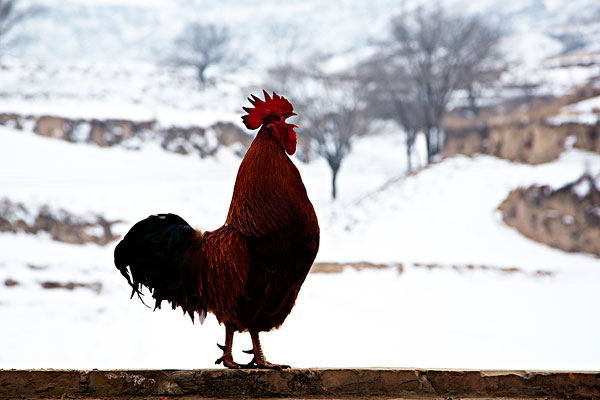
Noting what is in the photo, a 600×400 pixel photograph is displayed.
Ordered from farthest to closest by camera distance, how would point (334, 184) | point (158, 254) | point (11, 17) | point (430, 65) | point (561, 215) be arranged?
point (11, 17) < point (430, 65) < point (334, 184) < point (561, 215) < point (158, 254)

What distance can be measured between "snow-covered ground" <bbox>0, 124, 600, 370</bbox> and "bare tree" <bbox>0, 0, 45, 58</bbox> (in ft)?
22.1

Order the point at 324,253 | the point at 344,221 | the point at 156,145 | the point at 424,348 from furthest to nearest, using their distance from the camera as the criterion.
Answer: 1. the point at 156,145
2. the point at 344,221
3. the point at 324,253
4. the point at 424,348

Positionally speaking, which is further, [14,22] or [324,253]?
[14,22]

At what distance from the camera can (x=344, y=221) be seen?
35.7ft

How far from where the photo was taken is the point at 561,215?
360 inches

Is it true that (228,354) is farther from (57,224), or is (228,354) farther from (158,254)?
(57,224)

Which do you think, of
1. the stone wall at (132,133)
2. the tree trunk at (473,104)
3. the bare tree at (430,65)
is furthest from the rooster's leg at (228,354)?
the tree trunk at (473,104)

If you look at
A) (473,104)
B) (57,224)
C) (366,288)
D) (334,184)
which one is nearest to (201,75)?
(473,104)

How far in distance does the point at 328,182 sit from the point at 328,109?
2000 mm

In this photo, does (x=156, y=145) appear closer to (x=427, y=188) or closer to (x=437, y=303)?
(x=427, y=188)

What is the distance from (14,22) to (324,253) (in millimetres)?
14004

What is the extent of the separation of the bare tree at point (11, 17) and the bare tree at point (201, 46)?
591cm

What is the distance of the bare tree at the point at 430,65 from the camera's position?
1714 centimetres

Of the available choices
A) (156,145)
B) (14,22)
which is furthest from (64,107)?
(14,22)
